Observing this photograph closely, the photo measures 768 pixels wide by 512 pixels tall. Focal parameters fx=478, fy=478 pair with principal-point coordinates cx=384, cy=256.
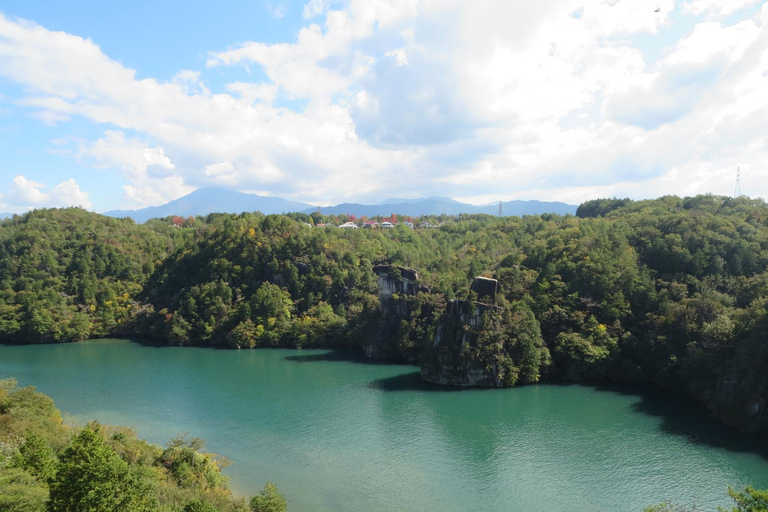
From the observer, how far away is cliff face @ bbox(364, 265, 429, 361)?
44.0 metres

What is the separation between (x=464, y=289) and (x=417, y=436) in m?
15.3

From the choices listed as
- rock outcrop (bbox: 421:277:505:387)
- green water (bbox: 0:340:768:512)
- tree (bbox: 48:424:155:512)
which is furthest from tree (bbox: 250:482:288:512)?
rock outcrop (bbox: 421:277:505:387)

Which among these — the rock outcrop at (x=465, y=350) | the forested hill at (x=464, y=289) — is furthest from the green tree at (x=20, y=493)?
the forested hill at (x=464, y=289)

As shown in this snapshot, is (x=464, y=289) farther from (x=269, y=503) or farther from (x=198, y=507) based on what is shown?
(x=198, y=507)

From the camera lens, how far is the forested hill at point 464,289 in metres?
31.7

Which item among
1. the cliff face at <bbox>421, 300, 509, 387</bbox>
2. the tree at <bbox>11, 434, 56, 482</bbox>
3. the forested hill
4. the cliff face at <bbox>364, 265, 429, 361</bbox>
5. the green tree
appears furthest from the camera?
the cliff face at <bbox>364, 265, 429, 361</bbox>

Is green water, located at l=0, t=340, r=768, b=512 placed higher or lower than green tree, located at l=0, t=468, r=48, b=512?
lower

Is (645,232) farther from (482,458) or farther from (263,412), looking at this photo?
(263,412)

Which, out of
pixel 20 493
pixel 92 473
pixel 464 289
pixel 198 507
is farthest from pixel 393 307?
pixel 20 493

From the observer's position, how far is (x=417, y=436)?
2636cm

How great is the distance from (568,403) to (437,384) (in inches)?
360

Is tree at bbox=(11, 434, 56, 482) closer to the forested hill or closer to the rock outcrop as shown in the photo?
the rock outcrop

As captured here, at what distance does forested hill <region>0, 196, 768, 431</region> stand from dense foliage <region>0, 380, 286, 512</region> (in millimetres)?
20857

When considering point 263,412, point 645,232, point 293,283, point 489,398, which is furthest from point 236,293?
point 645,232
